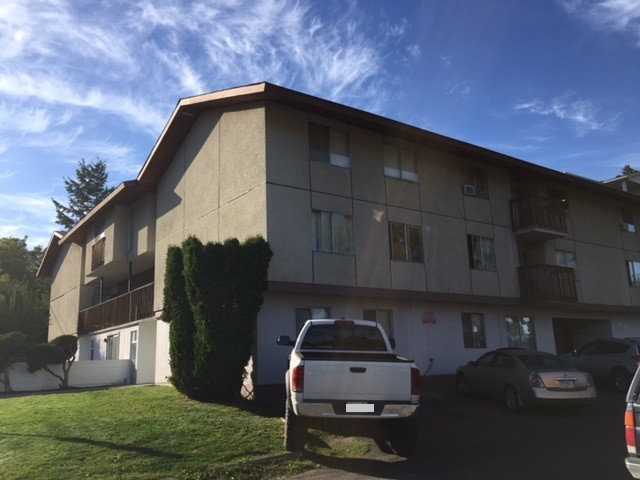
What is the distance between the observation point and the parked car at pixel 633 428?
227 inches

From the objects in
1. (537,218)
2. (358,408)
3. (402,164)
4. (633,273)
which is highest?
(402,164)

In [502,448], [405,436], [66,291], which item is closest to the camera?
[405,436]

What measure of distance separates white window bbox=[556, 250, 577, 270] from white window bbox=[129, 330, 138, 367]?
58.6 feet

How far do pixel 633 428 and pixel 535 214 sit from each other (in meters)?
17.3

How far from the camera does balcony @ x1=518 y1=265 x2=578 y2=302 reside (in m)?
21.4

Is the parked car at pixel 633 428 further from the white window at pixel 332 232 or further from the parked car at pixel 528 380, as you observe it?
the white window at pixel 332 232

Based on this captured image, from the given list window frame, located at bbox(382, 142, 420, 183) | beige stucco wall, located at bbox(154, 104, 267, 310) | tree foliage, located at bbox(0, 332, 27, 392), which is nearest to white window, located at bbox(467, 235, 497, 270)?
window frame, located at bbox(382, 142, 420, 183)

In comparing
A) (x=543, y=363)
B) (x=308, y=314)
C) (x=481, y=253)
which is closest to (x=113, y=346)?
(x=308, y=314)

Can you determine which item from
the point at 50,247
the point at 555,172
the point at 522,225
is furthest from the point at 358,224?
the point at 50,247

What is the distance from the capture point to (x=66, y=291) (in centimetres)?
3397

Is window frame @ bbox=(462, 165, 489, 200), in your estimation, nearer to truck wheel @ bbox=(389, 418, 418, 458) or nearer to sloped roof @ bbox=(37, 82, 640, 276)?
sloped roof @ bbox=(37, 82, 640, 276)

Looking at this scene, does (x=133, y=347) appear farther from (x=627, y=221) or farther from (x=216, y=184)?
(x=627, y=221)

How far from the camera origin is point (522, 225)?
73.4ft

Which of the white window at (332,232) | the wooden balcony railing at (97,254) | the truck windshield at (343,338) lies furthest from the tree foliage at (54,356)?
the truck windshield at (343,338)
